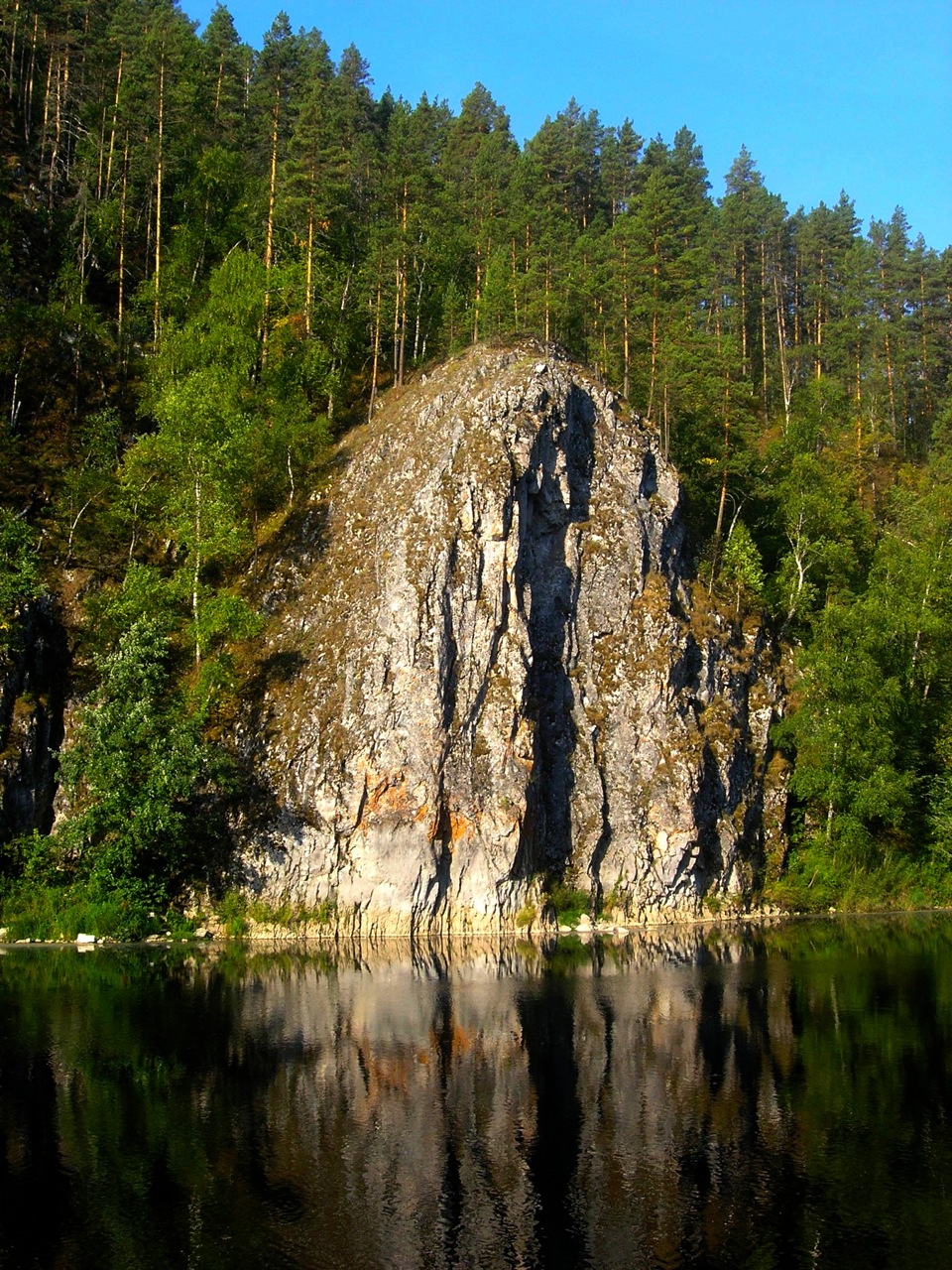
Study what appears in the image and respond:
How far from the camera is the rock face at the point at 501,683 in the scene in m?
45.3

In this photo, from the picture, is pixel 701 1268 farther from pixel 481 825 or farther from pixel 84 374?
pixel 84 374

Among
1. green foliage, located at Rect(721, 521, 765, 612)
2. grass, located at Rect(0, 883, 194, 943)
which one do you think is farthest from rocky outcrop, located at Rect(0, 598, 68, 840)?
green foliage, located at Rect(721, 521, 765, 612)

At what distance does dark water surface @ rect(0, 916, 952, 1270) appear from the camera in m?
17.4

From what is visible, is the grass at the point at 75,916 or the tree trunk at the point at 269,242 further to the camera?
the tree trunk at the point at 269,242

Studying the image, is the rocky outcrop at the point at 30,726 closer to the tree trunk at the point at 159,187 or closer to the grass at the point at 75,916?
the grass at the point at 75,916

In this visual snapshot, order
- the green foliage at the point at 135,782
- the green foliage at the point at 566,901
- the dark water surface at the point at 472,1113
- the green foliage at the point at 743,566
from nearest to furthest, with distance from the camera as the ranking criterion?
1. the dark water surface at the point at 472,1113
2. the green foliage at the point at 135,782
3. the green foliage at the point at 566,901
4. the green foliage at the point at 743,566

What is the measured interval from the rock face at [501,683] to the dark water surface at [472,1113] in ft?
22.4

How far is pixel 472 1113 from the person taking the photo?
23.5m

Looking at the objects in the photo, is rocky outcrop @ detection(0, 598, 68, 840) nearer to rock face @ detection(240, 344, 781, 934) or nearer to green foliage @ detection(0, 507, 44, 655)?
green foliage @ detection(0, 507, 44, 655)

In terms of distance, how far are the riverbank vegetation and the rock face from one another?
3.15 metres

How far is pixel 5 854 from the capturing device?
142 feet

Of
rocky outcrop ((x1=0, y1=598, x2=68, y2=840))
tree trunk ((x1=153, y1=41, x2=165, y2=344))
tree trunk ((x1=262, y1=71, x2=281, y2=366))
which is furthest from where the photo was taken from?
tree trunk ((x1=153, y1=41, x2=165, y2=344))

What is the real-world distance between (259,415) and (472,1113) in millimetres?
40423

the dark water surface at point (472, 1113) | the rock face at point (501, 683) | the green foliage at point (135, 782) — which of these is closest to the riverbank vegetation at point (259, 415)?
the green foliage at point (135, 782)
